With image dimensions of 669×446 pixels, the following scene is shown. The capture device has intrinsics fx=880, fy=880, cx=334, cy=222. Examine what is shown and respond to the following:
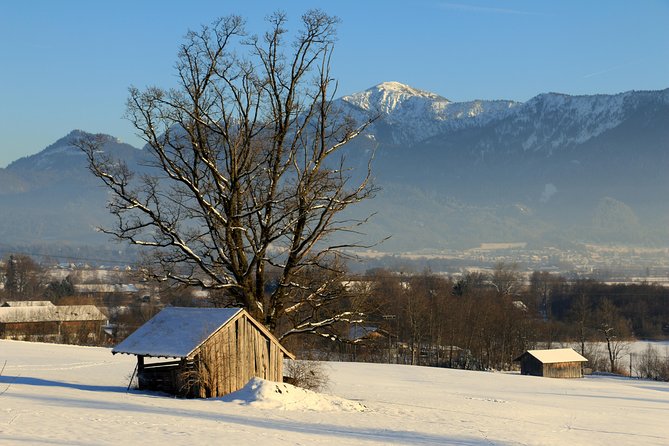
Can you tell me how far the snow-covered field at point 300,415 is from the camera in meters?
22.2

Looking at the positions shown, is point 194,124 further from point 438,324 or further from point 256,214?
point 438,324

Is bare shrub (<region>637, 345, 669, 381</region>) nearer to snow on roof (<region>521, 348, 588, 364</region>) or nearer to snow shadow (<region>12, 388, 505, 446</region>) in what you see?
snow on roof (<region>521, 348, 588, 364</region>)

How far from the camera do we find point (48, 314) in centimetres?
9312

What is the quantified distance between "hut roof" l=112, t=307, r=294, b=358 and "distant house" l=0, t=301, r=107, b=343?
60017 millimetres

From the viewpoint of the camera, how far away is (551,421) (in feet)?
108

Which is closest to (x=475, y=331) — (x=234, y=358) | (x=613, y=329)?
(x=613, y=329)

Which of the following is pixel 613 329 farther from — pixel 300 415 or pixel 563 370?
pixel 300 415

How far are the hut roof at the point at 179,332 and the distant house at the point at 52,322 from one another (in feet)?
197

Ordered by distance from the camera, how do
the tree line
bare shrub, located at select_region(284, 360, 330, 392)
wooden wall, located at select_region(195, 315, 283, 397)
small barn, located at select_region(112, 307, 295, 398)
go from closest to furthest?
small barn, located at select_region(112, 307, 295, 398) → wooden wall, located at select_region(195, 315, 283, 397) → bare shrub, located at select_region(284, 360, 330, 392) → the tree line

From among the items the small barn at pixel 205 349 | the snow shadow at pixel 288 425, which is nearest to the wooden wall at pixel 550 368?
the small barn at pixel 205 349

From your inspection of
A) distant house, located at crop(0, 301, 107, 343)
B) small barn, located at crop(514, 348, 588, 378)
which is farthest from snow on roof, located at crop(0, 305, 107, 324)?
small barn, located at crop(514, 348, 588, 378)

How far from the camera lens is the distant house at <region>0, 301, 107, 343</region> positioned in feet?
290

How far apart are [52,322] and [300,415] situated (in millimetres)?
71367

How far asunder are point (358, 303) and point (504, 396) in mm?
16971
